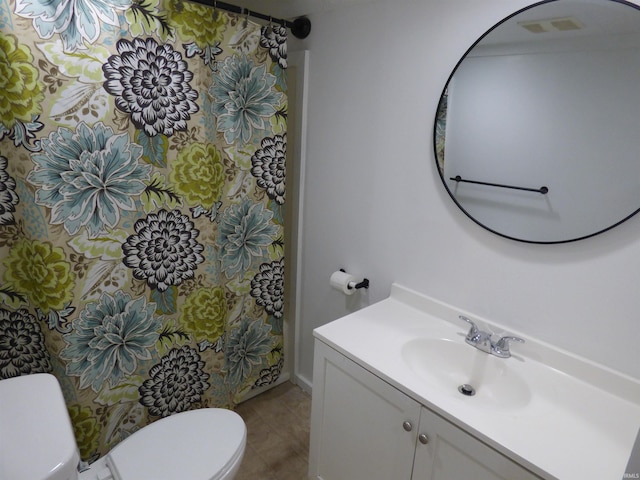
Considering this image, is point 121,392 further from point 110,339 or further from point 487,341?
point 487,341

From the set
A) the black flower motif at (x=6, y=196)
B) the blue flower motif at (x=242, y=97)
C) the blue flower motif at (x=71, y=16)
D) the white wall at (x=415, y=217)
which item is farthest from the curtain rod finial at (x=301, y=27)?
the black flower motif at (x=6, y=196)

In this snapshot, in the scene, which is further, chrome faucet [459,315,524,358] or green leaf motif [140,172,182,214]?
green leaf motif [140,172,182,214]

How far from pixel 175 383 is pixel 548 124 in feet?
5.97

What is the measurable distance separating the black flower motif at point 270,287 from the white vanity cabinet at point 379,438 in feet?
2.13

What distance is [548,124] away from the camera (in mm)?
1183

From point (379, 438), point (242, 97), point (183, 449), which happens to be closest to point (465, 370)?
point (379, 438)

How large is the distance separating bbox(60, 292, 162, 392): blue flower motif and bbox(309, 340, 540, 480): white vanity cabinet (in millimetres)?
749

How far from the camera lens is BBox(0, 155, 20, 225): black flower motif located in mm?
1294

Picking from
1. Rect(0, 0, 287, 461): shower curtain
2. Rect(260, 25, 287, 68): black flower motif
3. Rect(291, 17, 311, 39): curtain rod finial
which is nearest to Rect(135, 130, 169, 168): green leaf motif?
Rect(0, 0, 287, 461): shower curtain

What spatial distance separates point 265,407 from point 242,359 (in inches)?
14.2

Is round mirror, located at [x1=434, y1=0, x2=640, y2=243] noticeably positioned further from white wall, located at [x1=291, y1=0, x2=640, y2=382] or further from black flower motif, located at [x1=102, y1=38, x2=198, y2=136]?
black flower motif, located at [x1=102, y1=38, x2=198, y2=136]

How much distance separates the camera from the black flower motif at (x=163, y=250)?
149cm

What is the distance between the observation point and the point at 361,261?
1.82 meters

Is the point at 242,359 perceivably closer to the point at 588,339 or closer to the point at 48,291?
the point at 48,291
